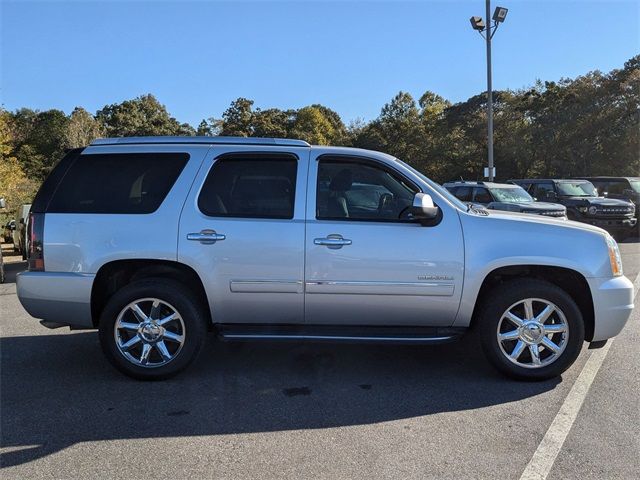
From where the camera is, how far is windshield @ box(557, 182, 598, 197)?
55.1 ft

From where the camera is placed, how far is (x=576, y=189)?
674 inches

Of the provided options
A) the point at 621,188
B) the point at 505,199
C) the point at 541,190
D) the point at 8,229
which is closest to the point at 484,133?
the point at 621,188

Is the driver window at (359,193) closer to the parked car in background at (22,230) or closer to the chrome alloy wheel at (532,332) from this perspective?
the chrome alloy wheel at (532,332)

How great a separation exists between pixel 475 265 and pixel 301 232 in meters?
1.42

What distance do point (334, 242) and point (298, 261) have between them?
Answer: 33 cm

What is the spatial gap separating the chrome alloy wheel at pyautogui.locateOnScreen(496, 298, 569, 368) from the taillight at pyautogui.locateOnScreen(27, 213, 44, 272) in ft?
12.5

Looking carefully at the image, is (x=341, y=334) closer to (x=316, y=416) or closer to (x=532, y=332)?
(x=316, y=416)

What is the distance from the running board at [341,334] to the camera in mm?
4398

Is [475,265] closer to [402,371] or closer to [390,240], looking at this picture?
[390,240]

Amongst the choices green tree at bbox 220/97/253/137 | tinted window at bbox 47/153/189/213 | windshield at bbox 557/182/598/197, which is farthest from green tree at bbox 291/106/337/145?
tinted window at bbox 47/153/189/213

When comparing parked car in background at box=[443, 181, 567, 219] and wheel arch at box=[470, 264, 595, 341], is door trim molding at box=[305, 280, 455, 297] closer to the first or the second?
wheel arch at box=[470, 264, 595, 341]

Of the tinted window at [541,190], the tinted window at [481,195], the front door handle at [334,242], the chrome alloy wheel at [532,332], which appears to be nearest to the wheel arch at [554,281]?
the chrome alloy wheel at [532,332]

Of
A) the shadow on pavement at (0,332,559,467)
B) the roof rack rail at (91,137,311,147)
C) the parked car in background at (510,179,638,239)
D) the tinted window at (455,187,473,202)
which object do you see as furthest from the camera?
the parked car in background at (510,179,638,239)

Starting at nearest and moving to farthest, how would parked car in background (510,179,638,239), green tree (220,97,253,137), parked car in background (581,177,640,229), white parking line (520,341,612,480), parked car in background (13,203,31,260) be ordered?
white parking line (520,341,612,480) < parked car in background (13,203,31,260) < parked car in background (510,179,638,239) < parked car in background (581,177,640,229) < green tree (220,97,253,137)
